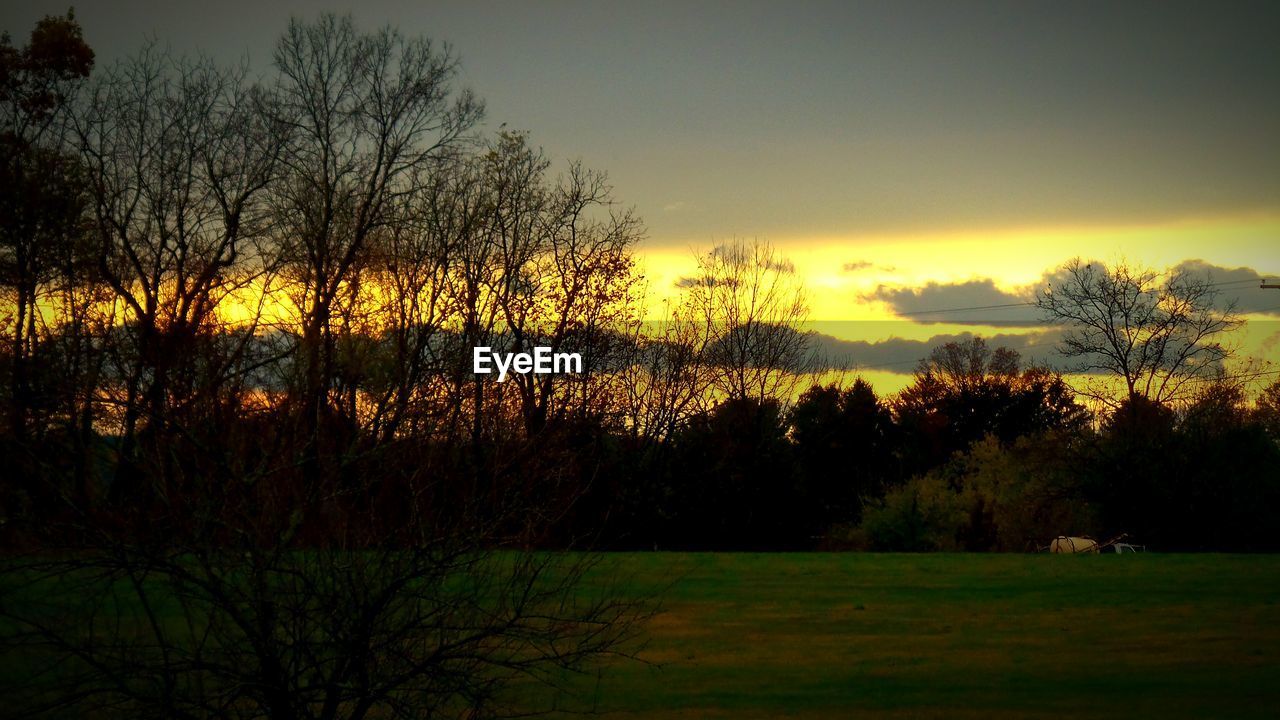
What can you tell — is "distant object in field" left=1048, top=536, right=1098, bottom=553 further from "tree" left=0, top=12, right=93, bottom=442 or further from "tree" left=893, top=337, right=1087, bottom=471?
"tree" left=0, top=12, right=93, bottom=442

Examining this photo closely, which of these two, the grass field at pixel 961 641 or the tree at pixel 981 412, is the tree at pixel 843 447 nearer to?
the tree at pixel 981 412

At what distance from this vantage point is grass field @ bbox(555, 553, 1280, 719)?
10023 mm

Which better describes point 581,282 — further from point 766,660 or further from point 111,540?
point 111,540

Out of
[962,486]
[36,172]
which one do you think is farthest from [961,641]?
[962,486]

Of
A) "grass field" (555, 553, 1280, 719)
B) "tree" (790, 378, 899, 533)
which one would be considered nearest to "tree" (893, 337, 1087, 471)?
"tree" (790, 378, 899, 533)

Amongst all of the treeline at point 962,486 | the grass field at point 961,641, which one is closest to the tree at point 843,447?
the treeline at point 962,486

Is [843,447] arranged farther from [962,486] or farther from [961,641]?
[961,641]

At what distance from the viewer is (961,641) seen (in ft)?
42.1

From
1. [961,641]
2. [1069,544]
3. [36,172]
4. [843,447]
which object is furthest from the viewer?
[843,447]

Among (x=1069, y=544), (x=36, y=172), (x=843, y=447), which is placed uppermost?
(x=36, y=172)

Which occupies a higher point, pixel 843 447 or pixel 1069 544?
pixel 843 447

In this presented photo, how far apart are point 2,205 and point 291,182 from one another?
288 inches

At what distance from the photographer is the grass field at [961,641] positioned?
395 inches

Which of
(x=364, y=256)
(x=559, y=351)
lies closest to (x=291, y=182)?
(x=364, y=256)
